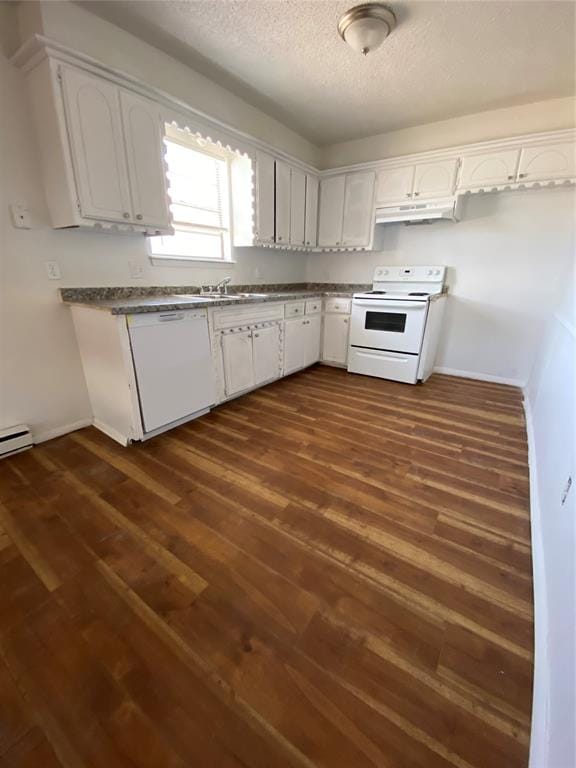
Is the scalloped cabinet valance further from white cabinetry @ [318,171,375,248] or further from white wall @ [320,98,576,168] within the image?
white wall @ [320,98,576,168]

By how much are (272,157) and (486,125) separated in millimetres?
2117

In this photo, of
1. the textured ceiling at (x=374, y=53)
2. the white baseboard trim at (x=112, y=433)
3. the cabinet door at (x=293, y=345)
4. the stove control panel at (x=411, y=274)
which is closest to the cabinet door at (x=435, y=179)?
the textured ceiling at (x=374, y=53)

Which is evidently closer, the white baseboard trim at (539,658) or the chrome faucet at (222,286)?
the white baseboard trim at (539,658)

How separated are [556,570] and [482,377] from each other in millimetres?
2993

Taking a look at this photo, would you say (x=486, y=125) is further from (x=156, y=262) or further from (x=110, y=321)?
(x=110, y=321)

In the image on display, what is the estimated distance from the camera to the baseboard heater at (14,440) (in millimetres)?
2053

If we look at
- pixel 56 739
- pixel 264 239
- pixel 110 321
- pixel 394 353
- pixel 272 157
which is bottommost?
pixel 56 739

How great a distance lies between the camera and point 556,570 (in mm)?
1094

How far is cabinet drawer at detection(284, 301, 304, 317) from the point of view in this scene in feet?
11.0

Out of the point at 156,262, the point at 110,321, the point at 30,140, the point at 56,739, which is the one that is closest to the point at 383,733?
the point at 56,739

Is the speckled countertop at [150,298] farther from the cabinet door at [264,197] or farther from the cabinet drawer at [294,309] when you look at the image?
the cabinet door at [264,197]

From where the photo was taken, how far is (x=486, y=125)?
3.12m

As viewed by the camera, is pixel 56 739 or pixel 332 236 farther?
pixel 332 236

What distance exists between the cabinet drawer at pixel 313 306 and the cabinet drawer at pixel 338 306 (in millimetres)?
95
